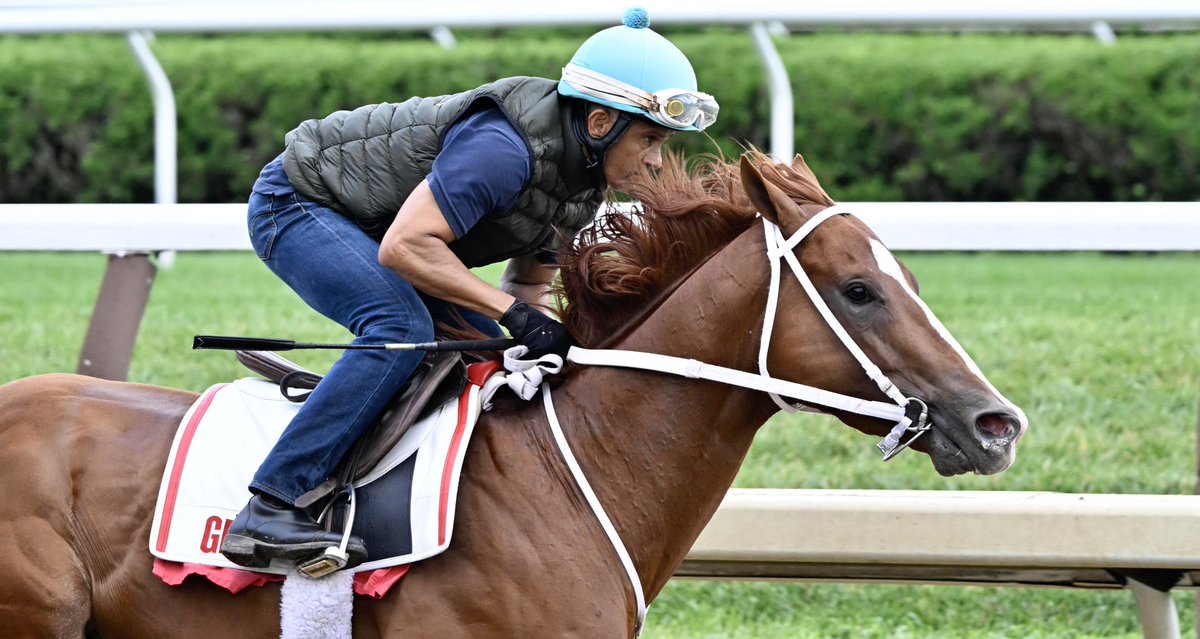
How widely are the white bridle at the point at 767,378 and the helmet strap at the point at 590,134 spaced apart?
1.41ft

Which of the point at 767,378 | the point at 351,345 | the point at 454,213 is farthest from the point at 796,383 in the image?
the point at 351,345

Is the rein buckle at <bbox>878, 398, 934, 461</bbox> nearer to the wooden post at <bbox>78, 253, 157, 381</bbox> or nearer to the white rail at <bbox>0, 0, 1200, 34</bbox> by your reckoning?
the white rail at <bbox>0, 0, 1200, 34</bbox>

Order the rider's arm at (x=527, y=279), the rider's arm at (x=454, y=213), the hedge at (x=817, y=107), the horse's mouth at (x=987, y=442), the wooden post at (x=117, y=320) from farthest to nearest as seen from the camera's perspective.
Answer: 1. the hedge at (x=817, y=107)
2. the wooden post at (x=117, y=320)
3. the rider's arm at (x=527, y=279)
4. the rider's arm at (x=454, y=213)
5. the horse's mouth at (x=987, y=442)

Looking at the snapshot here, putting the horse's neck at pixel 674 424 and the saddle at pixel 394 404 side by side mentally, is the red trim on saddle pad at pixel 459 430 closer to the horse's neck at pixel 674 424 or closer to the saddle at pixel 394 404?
the saddle at pixel 394 404

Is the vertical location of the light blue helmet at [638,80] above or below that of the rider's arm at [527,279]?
above

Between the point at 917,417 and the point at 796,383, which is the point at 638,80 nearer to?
the point at 796,383

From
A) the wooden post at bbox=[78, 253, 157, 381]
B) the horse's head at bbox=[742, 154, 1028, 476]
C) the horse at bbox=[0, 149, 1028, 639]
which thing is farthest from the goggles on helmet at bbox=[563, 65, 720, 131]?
the wooden post at bbox=[78, 253, 157, 381]

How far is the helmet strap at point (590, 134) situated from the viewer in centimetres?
343

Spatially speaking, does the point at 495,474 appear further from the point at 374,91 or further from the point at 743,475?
the point at 374,91

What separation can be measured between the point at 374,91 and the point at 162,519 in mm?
8593

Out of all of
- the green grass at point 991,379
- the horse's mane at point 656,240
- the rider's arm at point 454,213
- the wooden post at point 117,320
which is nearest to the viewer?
the rider's arm at point 454,213

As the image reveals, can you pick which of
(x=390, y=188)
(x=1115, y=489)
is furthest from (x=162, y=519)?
(x=1115, y=489)

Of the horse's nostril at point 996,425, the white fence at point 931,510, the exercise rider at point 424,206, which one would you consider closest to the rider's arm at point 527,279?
the exercise rider at point 424,206

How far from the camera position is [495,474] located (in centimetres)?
327
